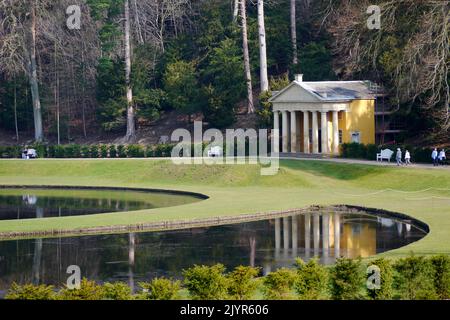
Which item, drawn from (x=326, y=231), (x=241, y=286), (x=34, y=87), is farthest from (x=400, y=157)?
(x=34, y=87)

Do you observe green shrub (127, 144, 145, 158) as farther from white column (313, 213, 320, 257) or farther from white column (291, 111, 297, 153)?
white column (313, 213, 320, 257)

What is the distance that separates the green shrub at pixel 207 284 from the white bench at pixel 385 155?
42.2 metres

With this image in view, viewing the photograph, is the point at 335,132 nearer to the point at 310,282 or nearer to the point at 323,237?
the point at 323,237

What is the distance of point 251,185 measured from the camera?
6569cm

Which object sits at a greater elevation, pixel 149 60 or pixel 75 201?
pixel 149 60

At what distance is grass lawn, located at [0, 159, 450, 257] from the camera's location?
4988 centimetres

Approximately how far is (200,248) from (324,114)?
3389 centimetres

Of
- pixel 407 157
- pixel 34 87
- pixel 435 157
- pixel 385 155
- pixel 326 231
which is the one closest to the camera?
pixel 326 231

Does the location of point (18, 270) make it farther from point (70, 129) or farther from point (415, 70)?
point (70, 129)

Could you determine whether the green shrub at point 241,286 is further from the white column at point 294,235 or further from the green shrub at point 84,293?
the white column at point 294,235

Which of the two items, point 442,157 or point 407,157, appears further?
point 407,157

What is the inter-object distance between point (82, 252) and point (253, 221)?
1114 cm

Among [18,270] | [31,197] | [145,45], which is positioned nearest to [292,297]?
[18,270]
